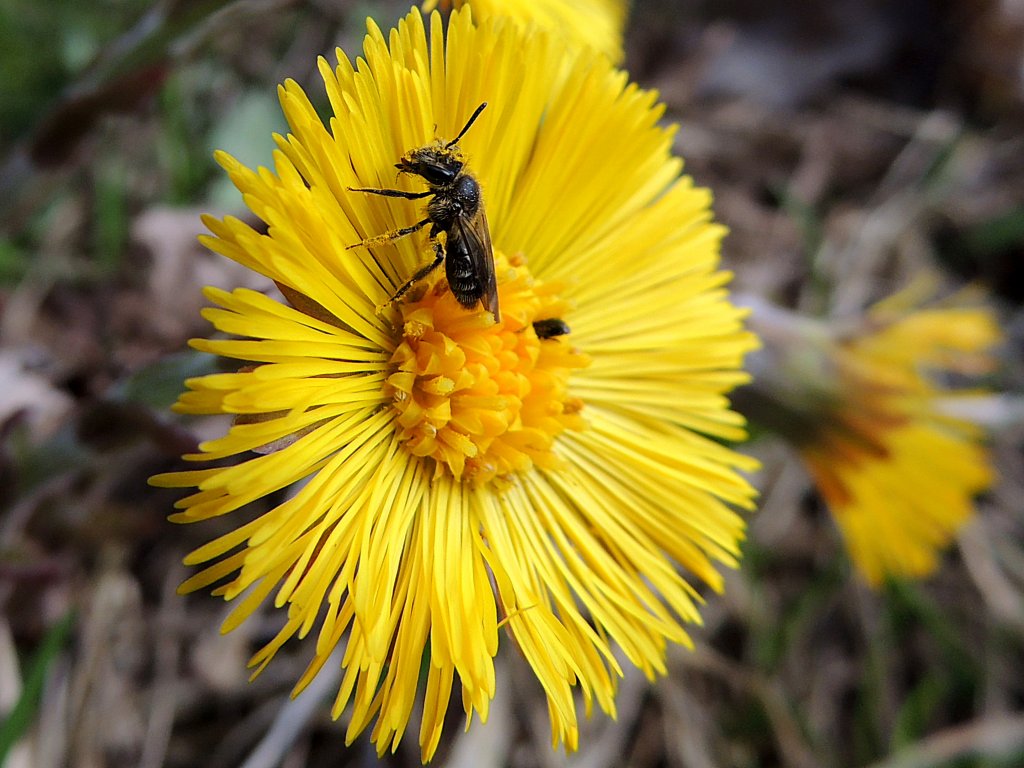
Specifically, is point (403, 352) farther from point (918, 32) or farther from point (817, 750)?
point (918, 32)

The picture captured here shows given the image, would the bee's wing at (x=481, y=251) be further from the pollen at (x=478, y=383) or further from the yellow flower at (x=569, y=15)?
the yellow flower at (x=569, y=15)

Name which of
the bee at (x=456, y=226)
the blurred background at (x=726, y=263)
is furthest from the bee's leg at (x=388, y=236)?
the blurred background at (x=726, y=263)

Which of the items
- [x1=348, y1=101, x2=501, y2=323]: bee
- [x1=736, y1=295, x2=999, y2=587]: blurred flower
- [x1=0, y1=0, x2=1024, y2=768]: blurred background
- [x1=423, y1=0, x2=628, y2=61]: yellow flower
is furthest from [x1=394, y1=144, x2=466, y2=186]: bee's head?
[x1=736, y1=295, x2=999, y2=587]: blurred flower

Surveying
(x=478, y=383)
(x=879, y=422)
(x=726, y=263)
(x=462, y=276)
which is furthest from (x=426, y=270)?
(x=726, y=263)

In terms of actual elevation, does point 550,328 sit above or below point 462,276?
below

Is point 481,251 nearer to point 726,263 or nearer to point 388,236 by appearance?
point 388,236
